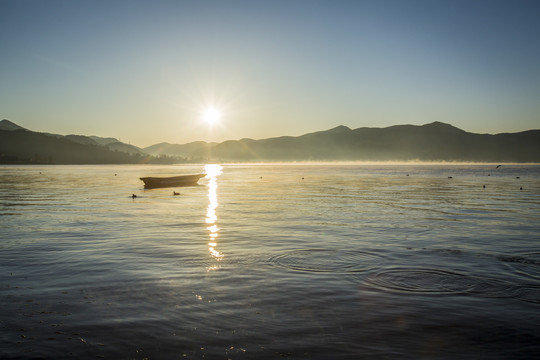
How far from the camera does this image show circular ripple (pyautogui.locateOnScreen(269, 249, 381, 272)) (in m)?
13.4

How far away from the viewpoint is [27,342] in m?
7.42

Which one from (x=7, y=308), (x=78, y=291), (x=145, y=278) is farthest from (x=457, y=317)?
(x=7, y=308)

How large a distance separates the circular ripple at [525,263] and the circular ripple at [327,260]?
14.7ft

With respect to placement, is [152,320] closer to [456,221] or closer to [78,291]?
[78,291]

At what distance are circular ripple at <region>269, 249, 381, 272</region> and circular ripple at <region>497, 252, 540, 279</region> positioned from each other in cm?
449

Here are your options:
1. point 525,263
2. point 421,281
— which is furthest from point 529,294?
point 525,263

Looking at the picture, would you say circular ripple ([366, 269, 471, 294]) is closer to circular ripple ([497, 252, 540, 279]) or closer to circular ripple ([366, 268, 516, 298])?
circular ripple ([366, 268, 516, 298])

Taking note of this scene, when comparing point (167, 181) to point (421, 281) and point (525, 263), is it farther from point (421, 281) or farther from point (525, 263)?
point (421, 281)

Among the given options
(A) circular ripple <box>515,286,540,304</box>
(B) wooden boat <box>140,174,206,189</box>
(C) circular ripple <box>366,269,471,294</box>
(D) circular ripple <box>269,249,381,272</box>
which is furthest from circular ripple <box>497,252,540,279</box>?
(B) wooden boat <box>140,174,206,189</box>

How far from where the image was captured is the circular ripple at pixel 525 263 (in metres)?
12.8

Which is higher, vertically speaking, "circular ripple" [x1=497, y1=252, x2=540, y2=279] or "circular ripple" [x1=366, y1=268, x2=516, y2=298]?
"circular ripple" [x1=366, y1=268, x2=516, y2=298]

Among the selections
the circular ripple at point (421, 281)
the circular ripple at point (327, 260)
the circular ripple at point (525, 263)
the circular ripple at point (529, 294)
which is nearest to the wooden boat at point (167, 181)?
the circular ripple at point (327, 260)

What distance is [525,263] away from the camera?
46.5 ft

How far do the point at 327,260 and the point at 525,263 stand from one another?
7022 millimetres
